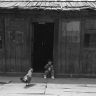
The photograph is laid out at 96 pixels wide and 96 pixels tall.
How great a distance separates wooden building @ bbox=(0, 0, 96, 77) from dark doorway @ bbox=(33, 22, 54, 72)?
153cm

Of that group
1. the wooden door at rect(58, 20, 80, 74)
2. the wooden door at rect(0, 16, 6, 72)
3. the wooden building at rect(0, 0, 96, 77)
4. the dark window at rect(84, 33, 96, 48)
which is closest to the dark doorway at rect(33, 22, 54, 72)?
the wooden building at rect(0, 0, 96, 77)

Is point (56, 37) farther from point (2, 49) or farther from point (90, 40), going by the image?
point (2, 49)

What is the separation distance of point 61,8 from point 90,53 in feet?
8.19

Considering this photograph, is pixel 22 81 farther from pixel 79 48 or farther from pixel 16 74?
pixel 79 48

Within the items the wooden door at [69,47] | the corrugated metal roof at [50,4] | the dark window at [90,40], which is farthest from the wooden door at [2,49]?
the dark window at [90,40]

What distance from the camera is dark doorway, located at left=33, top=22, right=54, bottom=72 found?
1271 cm

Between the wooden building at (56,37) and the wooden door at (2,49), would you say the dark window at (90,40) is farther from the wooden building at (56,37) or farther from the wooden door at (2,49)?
the wooden door at (2,49)

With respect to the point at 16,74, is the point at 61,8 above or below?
above

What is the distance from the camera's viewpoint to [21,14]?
1097cm

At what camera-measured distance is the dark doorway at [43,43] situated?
1271 cm

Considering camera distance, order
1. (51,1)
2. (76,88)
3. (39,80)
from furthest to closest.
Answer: (51,1) → (39,80) → (76,88)

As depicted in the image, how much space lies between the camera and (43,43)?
1275 centimetres

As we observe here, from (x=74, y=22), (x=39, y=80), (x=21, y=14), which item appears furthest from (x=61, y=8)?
(x=39, y=80)

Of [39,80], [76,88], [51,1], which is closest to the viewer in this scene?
[76,88]
